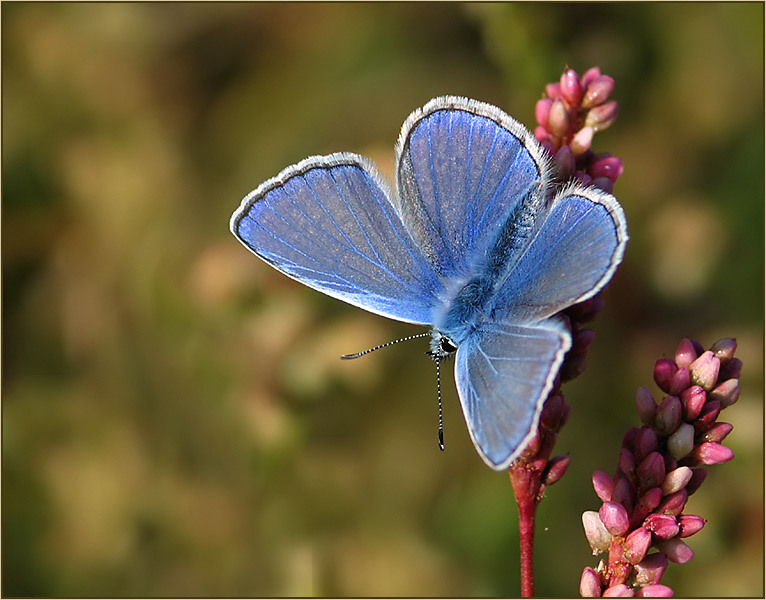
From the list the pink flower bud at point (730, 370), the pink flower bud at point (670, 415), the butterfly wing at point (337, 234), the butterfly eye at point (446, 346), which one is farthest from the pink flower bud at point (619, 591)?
the butterfly wing at point (337, 234)

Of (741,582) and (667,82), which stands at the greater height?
(667,82)

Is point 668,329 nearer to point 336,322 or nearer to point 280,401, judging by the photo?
point 336,322

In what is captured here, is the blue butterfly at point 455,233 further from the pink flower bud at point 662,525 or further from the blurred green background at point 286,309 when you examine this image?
the blurred green background at point 286,309

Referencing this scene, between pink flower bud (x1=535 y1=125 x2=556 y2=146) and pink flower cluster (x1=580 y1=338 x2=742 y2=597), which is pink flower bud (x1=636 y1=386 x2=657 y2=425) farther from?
pink flower bud (x1=535 y1=125 x2=556 y2=146)

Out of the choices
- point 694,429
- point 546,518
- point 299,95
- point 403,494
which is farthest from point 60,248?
point 694,429

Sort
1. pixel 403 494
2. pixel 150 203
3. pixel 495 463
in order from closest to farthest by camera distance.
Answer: pixel 495 463 → pixel 403 494 → pixel 150 203

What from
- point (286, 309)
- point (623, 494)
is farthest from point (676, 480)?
point (286, 309)

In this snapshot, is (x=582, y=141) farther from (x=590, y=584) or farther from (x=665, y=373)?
(x=590, y=584)
